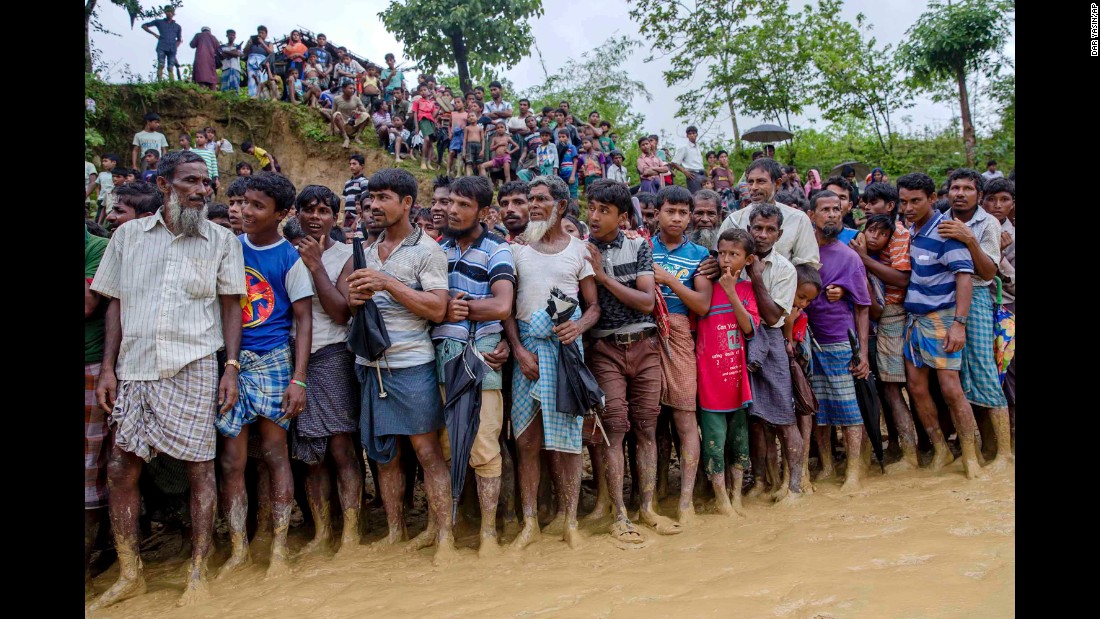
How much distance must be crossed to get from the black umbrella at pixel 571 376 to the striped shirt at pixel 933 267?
244 cm

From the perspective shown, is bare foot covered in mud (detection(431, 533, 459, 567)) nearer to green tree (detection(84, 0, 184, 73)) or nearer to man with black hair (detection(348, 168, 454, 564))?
man with black hair (detection(348, 168, 454, 564))

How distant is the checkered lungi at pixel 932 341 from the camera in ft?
16.0

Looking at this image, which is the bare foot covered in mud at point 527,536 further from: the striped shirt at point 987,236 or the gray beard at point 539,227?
the striped shirt at point 987,236

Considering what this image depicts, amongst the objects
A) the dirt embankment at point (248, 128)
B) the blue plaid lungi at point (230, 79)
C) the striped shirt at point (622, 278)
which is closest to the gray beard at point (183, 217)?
the striped shirt at point (622, 278)

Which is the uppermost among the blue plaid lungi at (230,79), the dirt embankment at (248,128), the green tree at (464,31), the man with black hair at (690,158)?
the green tree at (464,31)

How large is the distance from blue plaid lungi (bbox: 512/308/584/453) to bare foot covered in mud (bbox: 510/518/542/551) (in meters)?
0.43

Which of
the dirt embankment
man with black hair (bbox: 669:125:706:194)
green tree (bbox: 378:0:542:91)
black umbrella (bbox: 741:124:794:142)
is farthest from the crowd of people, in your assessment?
green tree (bbox: 378:0:542:91)

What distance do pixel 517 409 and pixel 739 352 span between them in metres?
1.41

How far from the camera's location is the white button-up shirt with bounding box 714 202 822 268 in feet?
15.8

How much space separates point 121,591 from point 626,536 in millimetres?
2457

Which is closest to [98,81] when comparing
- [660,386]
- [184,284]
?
[184,284]

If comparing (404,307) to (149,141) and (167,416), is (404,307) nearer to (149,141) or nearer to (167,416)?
(167,416)

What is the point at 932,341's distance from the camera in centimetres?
491

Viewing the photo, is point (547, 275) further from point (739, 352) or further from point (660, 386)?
point (739, 352)
